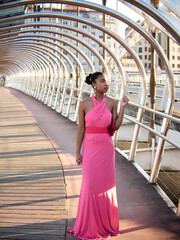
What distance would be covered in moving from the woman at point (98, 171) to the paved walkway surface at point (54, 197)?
0.55 feet

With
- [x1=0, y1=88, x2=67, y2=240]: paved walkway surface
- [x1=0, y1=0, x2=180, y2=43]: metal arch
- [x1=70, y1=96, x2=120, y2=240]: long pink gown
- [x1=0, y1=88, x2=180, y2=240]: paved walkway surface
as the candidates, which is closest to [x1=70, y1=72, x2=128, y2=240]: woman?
[x1=70, y1=96, x2=120, y2=240]: long pink gown

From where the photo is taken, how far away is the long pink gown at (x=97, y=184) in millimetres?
3422

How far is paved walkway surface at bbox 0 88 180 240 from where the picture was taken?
3.49 meters

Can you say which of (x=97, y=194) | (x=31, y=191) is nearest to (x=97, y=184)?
(x=97, y=194)

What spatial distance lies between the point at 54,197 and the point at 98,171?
1124 millimetres

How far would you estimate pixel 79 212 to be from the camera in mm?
3477

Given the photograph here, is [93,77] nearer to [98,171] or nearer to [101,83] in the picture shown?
[101,83]

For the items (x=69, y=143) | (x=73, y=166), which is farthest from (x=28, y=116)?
(x=73, y=166)

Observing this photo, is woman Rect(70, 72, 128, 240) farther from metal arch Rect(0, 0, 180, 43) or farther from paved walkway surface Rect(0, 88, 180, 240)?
metal arch Rect(0, 0, 180, 43)

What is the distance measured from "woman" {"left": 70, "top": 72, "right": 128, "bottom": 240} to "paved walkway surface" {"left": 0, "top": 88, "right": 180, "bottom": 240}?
0.55ft

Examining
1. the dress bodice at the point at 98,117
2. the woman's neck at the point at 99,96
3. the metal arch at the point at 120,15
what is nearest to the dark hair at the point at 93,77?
the woman's neck at the point at 99,96

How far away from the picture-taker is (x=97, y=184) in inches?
138

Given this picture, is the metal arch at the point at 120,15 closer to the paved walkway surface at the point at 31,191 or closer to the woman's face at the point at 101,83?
the woman's face at the point at 101,83

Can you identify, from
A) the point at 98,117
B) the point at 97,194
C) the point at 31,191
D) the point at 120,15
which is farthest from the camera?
the point at 120,15
